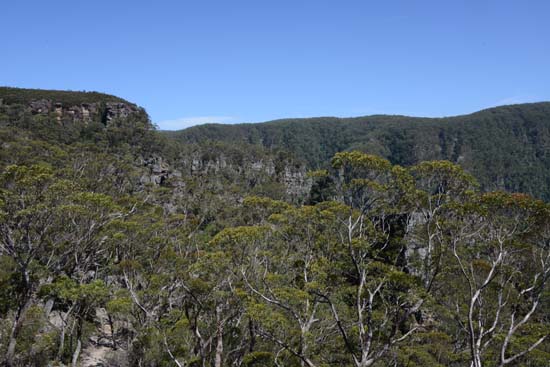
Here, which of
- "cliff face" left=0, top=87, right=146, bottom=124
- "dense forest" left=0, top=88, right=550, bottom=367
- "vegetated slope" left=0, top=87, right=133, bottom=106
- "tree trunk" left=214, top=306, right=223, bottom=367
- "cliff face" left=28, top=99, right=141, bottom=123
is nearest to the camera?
"dense forest" left=0, top=88, right=550, bottom=367

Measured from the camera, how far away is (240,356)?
24172mm

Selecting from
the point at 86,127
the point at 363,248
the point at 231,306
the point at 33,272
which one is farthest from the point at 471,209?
the point at 86,127

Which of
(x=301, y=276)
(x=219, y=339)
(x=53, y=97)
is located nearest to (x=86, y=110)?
(x=53, y=97)

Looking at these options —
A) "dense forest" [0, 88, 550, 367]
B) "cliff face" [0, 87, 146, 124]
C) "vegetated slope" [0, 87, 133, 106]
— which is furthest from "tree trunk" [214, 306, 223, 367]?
"vegetated slope" [0, 87, 133, 106]

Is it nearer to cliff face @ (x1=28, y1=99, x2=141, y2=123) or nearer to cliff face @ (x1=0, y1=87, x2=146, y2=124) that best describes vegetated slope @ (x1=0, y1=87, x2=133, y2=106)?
cliff face @ (x1=0, y1=87, x2=146, y2=124)

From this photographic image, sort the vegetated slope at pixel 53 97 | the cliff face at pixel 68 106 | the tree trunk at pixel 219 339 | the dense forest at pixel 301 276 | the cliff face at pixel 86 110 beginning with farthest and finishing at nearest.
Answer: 1. the cliff face at pixel 86 110
2. the vegetated slope at pixel 53 97
3. the cliff face at pixel 68 106
4. the tree trunk at pixel 219 339
5. the dense forest at pixel 301 276

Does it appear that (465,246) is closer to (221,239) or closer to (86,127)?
(221,239)

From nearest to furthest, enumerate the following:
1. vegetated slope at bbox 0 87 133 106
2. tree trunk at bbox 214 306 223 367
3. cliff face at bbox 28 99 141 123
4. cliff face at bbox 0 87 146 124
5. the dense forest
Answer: the dense forest → tree trunk at bbox 214 306 223 367 → cliff face at bbox 0 87 146 124 → vegetated slope at bbox 0 87 133 106 → cliff face at bbox 28 99 141 123

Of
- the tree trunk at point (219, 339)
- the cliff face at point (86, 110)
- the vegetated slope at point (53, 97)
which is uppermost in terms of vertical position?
the vegetated slope at point (53, 97)

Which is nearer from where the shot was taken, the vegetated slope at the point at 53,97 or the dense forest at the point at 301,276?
the dense forest at the point at 301,276

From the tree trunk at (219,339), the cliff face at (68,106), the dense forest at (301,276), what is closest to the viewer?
the dense forest at (301,276)

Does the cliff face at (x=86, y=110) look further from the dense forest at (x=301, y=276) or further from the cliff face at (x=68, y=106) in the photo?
the dense forest at (x=301, y=276)

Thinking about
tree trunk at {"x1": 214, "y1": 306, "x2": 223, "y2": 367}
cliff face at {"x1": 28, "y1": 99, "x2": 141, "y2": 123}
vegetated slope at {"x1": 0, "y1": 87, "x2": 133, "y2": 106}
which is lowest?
tree trunk at {"x1": 214, "y1": 306, "x2": 223, "y2": 367}

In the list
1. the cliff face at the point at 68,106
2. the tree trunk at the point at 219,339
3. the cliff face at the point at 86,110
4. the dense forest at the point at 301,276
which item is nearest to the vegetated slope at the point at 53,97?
the cliff face at the point at 68,106
